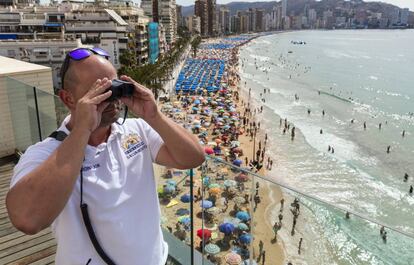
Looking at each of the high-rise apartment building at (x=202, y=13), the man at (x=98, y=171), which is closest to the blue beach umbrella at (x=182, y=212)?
the man at (x=98, y=171)

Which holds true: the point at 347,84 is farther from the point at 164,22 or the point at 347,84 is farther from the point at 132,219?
the point at 132,219

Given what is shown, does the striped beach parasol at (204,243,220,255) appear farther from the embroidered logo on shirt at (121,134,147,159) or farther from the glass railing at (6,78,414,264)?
the embroidered logo on shirt at (121,134,147,159)

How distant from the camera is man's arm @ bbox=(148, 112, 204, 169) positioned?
6.48 feet

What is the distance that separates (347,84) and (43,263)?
213 ft

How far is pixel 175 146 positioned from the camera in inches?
80.2

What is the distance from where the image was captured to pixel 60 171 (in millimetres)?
1532

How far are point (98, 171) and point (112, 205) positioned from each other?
18 centimetres

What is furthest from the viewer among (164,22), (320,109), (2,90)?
(164,22)

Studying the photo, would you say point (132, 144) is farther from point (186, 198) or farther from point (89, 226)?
point (186, 198)

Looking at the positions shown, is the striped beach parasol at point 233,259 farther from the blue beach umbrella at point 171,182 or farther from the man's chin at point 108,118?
the man's chin at point 108,118

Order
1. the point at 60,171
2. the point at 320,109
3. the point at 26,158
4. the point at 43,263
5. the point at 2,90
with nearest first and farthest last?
the point at 60,171, the point at 26,158, the point at 43,263, the point at 2,90, the point at 320,109

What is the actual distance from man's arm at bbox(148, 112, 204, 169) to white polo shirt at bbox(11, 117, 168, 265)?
15cm

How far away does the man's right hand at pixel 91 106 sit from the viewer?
159 cm

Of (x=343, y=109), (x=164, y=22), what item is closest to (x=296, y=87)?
(x=343, y=109)
